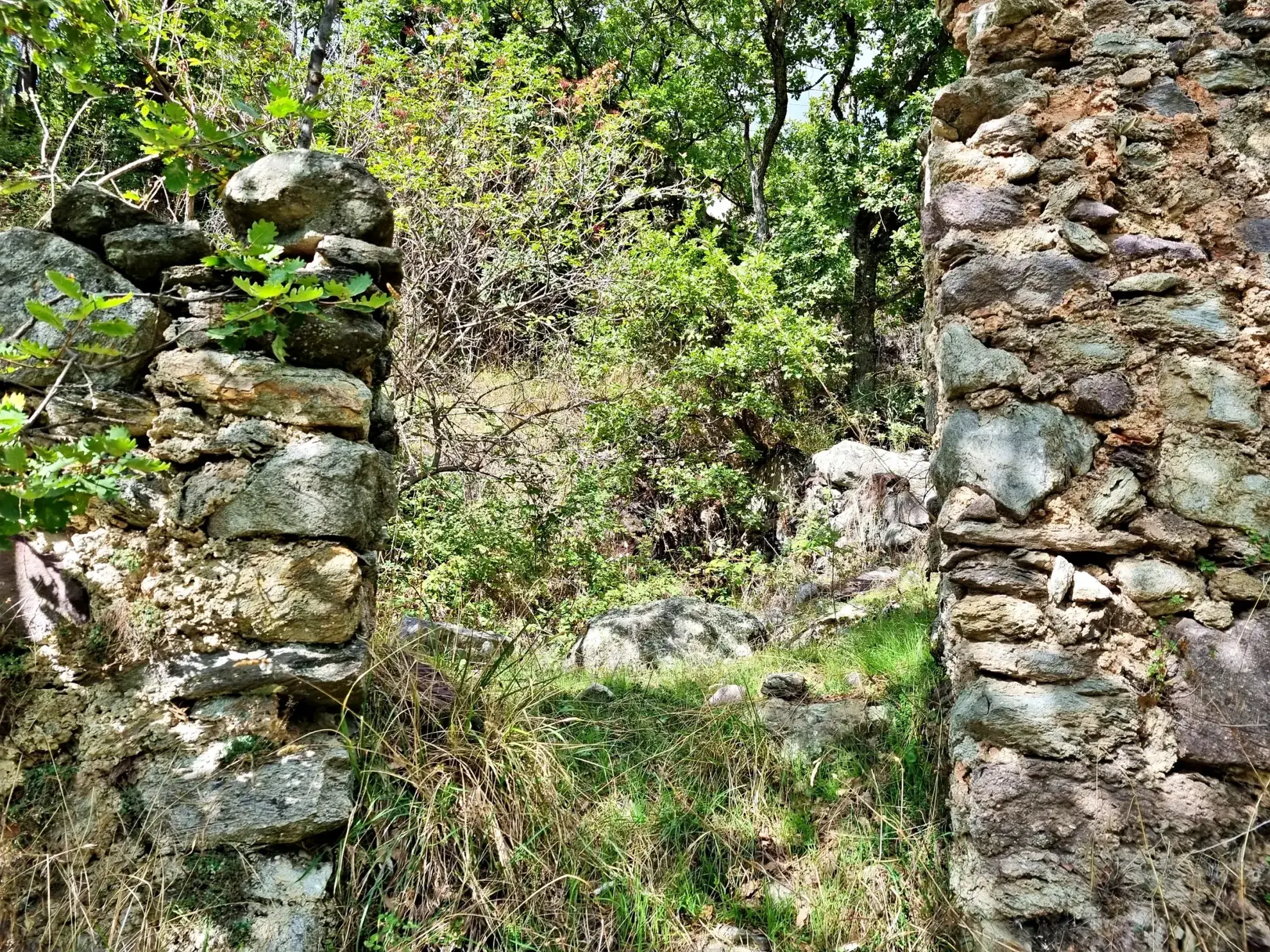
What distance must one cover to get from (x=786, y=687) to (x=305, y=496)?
2.03m

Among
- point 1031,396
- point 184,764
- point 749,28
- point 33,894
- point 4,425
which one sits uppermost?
point 749,28

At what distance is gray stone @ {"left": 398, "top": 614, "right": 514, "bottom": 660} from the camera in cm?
293

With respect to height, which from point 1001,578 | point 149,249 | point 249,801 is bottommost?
point 249,801

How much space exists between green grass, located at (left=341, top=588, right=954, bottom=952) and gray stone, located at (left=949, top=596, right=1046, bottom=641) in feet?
2.26

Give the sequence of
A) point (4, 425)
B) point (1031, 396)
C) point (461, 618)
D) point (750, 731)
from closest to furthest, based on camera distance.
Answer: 1. point (4, 425)
2. point (1031, 396)
3. point (750, 731)
4. point (461, 618)

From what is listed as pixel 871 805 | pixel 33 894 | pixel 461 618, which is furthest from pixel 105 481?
pixel 461 618

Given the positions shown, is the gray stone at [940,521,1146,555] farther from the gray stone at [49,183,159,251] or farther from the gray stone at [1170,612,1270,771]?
the gray stone at [49,183,159,251]

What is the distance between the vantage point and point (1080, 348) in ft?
7.06

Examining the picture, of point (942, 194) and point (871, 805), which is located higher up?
point (942, 194)

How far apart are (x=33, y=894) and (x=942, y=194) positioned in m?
3.09

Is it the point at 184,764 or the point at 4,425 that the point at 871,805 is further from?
the point at 4,425

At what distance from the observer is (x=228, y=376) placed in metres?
2.24

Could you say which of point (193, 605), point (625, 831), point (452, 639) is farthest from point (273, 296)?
point (625, 831)

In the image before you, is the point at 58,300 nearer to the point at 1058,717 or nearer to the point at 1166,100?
the point at 1058,717
